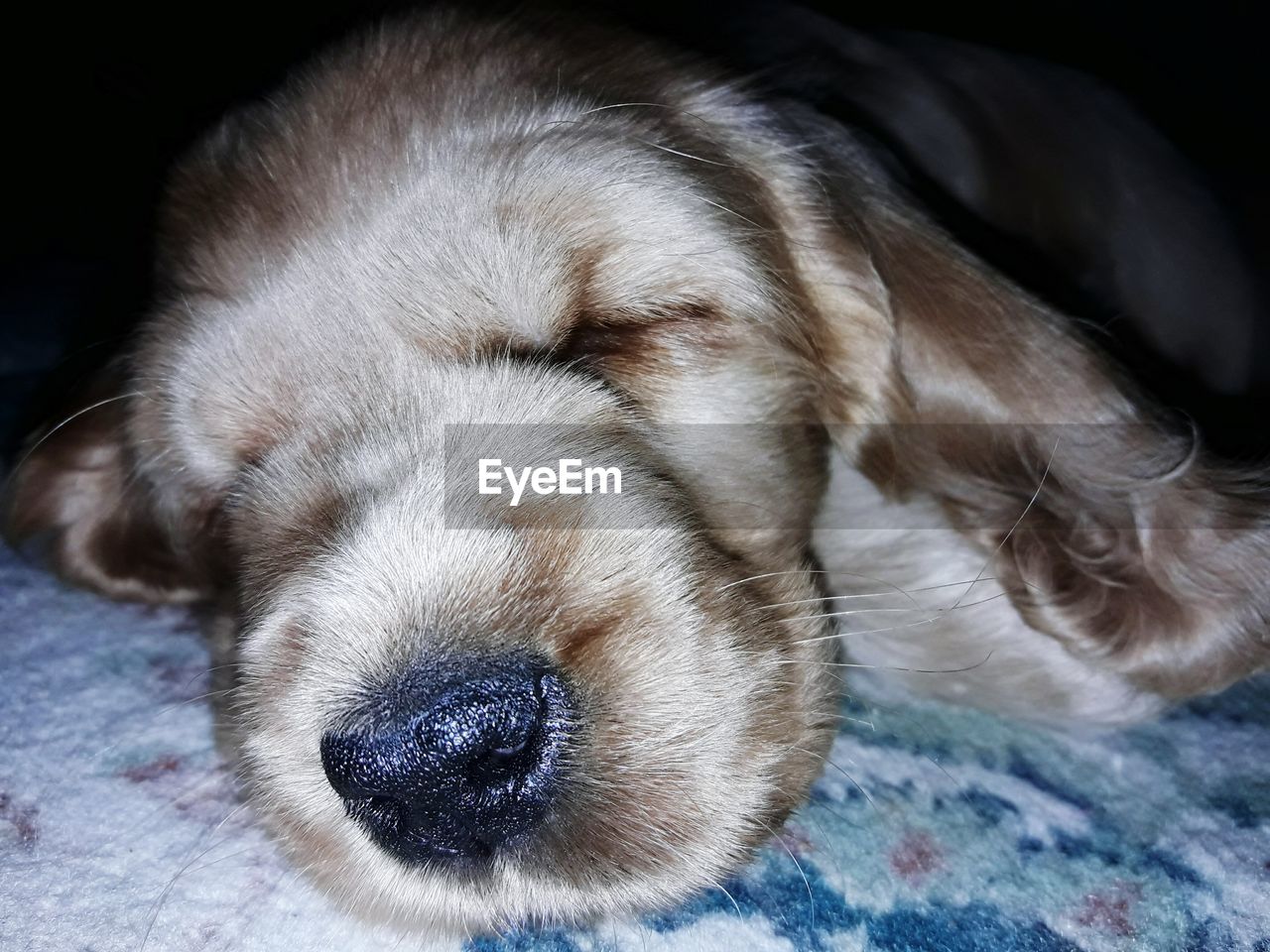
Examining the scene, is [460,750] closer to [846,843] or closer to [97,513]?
[846,843]

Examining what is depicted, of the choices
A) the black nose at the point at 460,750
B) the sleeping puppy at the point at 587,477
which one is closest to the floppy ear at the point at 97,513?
the sleeping puppy at the point at 587,477

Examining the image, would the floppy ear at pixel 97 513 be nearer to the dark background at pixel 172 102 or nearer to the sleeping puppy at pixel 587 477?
the sleeping puppy at pixel 587 477

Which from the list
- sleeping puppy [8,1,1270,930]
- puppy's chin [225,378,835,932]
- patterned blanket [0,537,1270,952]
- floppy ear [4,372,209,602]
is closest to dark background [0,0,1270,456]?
floppy ear [4,372,209,602]

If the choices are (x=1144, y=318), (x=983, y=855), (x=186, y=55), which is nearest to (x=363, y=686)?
(x=983, y=855)

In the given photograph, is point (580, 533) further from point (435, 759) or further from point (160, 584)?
point (160, 584)
